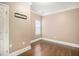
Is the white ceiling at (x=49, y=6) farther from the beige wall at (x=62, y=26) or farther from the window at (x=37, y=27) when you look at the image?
the window at (x=37, y=27)

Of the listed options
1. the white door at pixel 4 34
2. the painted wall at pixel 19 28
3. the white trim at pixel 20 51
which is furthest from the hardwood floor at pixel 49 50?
the white door at pixel 4 34

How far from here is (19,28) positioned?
6.34 ft

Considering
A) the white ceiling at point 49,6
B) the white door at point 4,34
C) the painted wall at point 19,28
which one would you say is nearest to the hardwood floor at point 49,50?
the painted wall at point 19,28

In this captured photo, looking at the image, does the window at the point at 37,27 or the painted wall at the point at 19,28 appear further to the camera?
the window at the point at 37,27

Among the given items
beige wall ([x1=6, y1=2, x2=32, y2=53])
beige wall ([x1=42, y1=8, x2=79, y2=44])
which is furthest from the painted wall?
beige wall ([x1=42, y1=8, x2=79, y2=44])

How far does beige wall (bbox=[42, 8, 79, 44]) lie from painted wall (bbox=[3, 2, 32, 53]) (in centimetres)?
36

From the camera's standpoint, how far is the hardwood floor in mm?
1911

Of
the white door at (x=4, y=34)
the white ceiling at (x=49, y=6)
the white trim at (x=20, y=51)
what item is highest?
the white ceiling at (x=49, y=6)

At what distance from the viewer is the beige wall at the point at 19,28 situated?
73.1 inches

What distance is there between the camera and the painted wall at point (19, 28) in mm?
1855

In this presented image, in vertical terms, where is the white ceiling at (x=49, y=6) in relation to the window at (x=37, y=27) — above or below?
above

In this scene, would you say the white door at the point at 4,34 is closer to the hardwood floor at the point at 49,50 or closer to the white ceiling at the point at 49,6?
the hardwood floor at the point at 49,50

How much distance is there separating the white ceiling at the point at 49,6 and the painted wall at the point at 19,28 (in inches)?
6.9

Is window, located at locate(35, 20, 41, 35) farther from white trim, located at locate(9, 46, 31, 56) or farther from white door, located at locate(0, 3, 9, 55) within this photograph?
white door, located at locate(0, 3, 9, 55)
